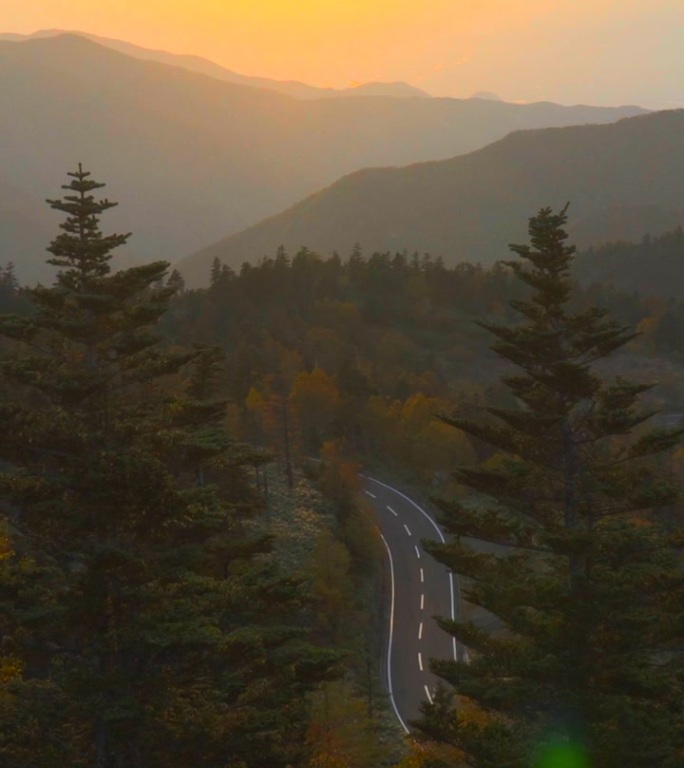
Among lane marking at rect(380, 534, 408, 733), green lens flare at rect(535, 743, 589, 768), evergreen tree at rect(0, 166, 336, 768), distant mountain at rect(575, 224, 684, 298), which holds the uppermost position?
distant mountain at rect(575, 224, 684, 298)

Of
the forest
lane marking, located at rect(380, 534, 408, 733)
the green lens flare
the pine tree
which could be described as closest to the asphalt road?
lane marking, located at rect(380, 534, 408, 733)

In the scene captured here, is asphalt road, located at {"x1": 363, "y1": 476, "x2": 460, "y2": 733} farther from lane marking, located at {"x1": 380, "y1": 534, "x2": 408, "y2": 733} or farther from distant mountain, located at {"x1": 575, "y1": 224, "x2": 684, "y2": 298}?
distant mountain, located at {"x1": 575, "y1": 224, "x2": 684, "y2": 298}

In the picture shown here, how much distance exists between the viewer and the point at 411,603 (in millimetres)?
45844

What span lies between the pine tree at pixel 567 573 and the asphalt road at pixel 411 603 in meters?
18.6

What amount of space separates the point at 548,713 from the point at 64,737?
7806 mm

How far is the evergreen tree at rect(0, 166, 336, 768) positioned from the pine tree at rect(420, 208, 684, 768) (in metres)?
3.03

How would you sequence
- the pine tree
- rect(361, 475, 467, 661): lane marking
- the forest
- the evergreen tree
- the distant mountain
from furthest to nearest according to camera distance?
the distant mountain < rect(361, 475, 467, 661): lane marking < the pine tree < the forest < the evergreen tree

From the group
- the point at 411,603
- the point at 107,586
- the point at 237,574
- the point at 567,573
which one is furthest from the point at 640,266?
the point at 107,586

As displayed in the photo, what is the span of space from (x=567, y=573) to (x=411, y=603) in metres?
31.0

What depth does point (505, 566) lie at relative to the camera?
15773 mm

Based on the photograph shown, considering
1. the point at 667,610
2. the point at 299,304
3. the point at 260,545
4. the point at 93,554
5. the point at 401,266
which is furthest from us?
the point at 401,266

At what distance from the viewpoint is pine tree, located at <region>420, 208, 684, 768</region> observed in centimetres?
1416

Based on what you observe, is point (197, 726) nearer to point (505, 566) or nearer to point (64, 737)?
point (64, 737)

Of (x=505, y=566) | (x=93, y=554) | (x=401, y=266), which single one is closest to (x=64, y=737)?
(x=93, y=554)
